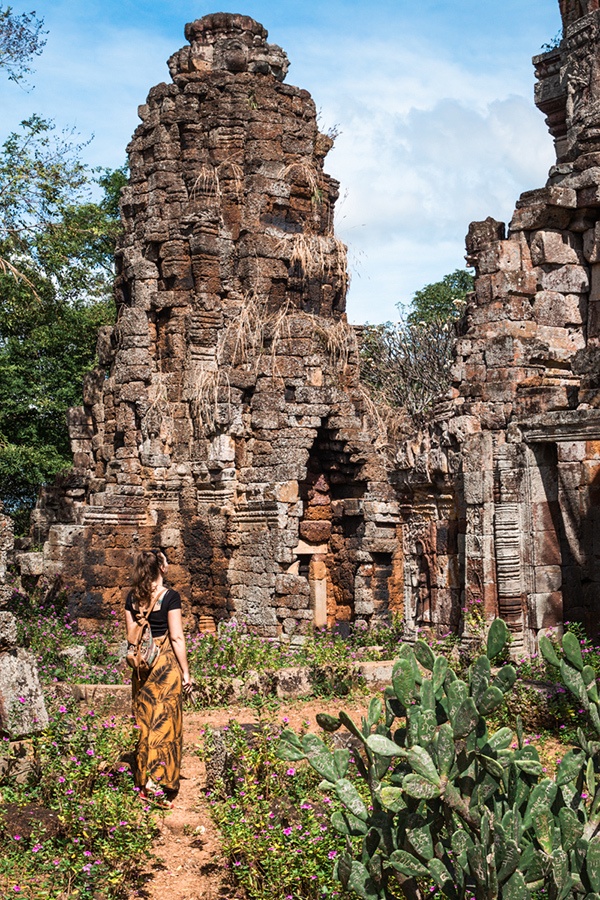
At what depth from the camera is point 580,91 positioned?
12.4 meters

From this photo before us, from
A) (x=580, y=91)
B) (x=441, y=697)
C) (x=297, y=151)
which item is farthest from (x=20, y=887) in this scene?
(x=297, y=151)

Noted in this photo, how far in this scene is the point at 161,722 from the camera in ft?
24.5

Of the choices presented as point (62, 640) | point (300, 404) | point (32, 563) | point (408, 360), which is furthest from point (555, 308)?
point (408, 360)

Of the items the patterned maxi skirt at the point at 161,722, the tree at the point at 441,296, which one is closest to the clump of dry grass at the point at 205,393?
the patterned maxi skirt at the point at 161,722

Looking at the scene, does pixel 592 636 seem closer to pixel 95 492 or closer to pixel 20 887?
pixel 20 887

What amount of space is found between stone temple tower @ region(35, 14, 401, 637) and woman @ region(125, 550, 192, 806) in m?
6.84

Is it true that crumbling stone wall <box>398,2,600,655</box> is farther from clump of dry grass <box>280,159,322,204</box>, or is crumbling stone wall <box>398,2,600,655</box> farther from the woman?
clump of dry grass <box>280,159,322,204</box>

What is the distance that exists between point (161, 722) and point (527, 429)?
193 inches

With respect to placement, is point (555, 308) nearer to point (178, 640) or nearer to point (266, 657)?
point (266, 657)

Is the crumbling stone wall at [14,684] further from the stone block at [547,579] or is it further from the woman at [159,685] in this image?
the stone block at [547,579]

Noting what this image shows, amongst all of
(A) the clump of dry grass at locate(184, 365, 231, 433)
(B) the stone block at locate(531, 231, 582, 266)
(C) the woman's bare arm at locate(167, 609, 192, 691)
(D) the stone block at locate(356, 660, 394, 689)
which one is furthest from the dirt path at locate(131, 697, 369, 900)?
(A) the clump of dry grass at locate(184, 365, 231, 433)

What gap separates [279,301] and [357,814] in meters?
12.5

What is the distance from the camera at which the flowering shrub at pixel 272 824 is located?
19.6 ft

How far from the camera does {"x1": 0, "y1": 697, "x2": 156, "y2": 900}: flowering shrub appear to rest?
19.9 ft
